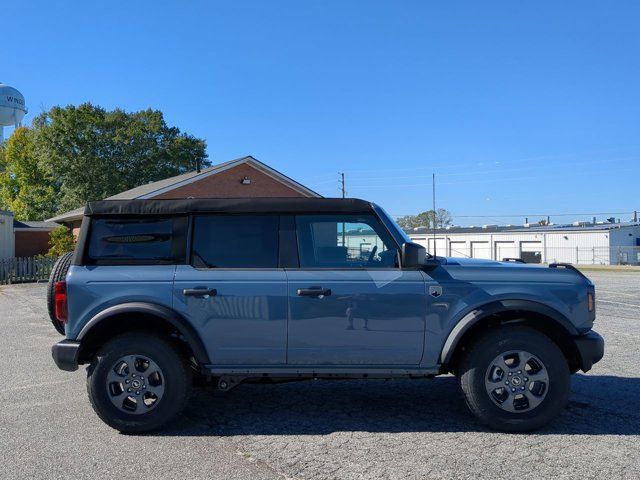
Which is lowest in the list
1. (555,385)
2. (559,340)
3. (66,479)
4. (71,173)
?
(66,479)

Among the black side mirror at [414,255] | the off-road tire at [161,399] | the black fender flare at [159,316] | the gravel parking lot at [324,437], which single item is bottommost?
the gravel parking lot at [324,437]

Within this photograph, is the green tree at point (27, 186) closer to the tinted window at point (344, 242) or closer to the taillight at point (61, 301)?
the taillight at point (61, 301)

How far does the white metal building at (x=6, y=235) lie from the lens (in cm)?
2761

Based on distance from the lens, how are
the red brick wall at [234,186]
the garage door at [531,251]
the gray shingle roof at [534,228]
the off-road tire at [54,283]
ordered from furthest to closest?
the gray shingle roof at [534,228]
the garage door at [531,251]
the red brick wall at [234,186]
the off-road tire at [54,283]

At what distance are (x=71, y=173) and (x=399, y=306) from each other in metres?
45.2

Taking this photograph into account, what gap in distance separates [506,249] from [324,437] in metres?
55.6

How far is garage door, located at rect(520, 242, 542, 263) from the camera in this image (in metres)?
52.8

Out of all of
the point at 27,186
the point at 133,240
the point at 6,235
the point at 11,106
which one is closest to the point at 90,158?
the point at 27,186

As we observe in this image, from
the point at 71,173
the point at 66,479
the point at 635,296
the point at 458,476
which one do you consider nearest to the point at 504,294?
the point at 458,476

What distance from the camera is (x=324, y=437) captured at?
474cm

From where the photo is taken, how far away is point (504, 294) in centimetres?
486

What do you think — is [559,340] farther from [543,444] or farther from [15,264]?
[15,264]

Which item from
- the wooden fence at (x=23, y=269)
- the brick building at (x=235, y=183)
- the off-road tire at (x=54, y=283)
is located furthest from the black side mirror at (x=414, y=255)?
the wooden fence at (x=23, y=269)

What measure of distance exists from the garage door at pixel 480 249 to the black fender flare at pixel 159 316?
56.1 m
